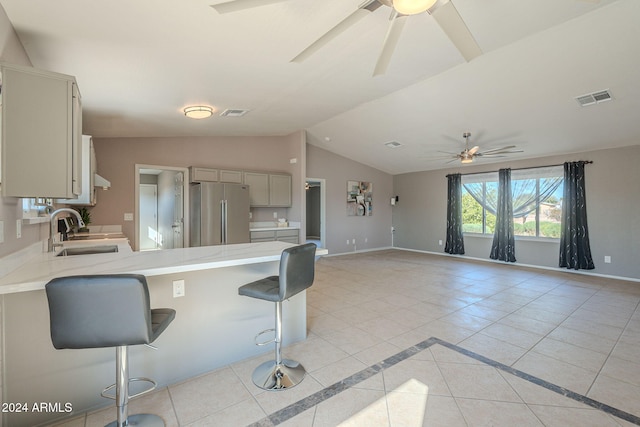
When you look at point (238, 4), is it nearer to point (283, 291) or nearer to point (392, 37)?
point (392, 37)

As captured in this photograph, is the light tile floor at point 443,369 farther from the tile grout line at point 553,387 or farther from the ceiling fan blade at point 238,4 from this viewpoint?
the ceiling fan blade at point 238,4

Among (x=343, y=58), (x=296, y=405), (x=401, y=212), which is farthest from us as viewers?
(x=401, y=212)

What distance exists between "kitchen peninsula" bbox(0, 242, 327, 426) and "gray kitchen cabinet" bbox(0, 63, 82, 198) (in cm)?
50

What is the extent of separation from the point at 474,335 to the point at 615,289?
3.51 metres

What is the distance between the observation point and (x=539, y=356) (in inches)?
98.4

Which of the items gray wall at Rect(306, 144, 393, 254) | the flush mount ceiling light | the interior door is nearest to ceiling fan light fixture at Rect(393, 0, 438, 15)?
the flush mount ceiling light

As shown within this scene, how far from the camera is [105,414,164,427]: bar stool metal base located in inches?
64.7

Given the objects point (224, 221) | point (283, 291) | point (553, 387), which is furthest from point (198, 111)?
point (553, 387)

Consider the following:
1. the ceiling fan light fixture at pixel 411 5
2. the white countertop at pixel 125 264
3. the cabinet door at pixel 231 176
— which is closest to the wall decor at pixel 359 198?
the cabinet door at pixel 231 176

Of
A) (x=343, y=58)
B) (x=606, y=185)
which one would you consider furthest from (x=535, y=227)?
(x=343, y=58)

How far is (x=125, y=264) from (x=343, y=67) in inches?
109

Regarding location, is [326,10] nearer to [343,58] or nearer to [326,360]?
[343,58]

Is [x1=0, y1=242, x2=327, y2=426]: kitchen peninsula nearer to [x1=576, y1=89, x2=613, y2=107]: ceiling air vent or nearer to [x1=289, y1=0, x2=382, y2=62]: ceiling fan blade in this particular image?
[x1=289, y1=0, x2=382, y2=62]: ceiling fan blade

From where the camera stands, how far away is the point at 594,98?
3807 millimetres
